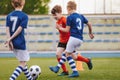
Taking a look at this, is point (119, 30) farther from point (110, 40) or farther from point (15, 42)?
point (15, 42)

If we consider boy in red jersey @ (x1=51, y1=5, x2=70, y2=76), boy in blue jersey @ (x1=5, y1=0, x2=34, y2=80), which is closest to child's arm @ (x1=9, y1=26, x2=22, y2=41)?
boy in blue jersey @ (x1=5, y1=0, x2=34, y2=80)

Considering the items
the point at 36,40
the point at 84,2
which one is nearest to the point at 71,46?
the point at 36,40

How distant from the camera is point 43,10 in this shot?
38.3m

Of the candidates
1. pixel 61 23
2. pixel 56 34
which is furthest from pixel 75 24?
pixel 56 34

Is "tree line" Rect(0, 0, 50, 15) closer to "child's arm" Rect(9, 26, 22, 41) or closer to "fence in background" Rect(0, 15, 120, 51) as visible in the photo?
"fence in background" Rect(0, 15, 120, 51)

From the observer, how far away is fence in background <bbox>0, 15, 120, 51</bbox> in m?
24.6

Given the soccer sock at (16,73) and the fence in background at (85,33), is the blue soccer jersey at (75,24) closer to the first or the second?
the soccer sock at (16,73)

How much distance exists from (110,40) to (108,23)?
892 mm

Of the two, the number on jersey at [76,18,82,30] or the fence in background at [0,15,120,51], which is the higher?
the number on jersey at [76,18,82,30]

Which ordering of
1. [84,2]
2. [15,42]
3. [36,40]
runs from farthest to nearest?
[84,2]
[36,40]
[15,42]

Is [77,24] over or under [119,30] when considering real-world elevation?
over

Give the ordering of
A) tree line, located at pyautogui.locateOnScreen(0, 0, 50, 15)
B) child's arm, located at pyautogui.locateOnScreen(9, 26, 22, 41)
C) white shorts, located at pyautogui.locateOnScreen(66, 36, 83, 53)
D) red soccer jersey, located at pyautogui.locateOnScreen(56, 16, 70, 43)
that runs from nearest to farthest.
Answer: child's arm, located at pyautogui.locateOnScreen(9, 26, 22, 41), white shorts, located at pyautogui.locateOnScreen(66, 36, 83, 53), red soccer jersey, located at pyautogui.locateOnScreen(56, 16, 70, 43), tree line, located at pyautogui.locateOnScreen(0, 0, 50, 15)

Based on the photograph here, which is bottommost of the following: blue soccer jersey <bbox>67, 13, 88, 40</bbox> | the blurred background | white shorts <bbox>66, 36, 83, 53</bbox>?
the blurred background

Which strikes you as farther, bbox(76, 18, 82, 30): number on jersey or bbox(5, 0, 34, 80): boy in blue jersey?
bbox(76, 18, 82, 30): number on jersey
